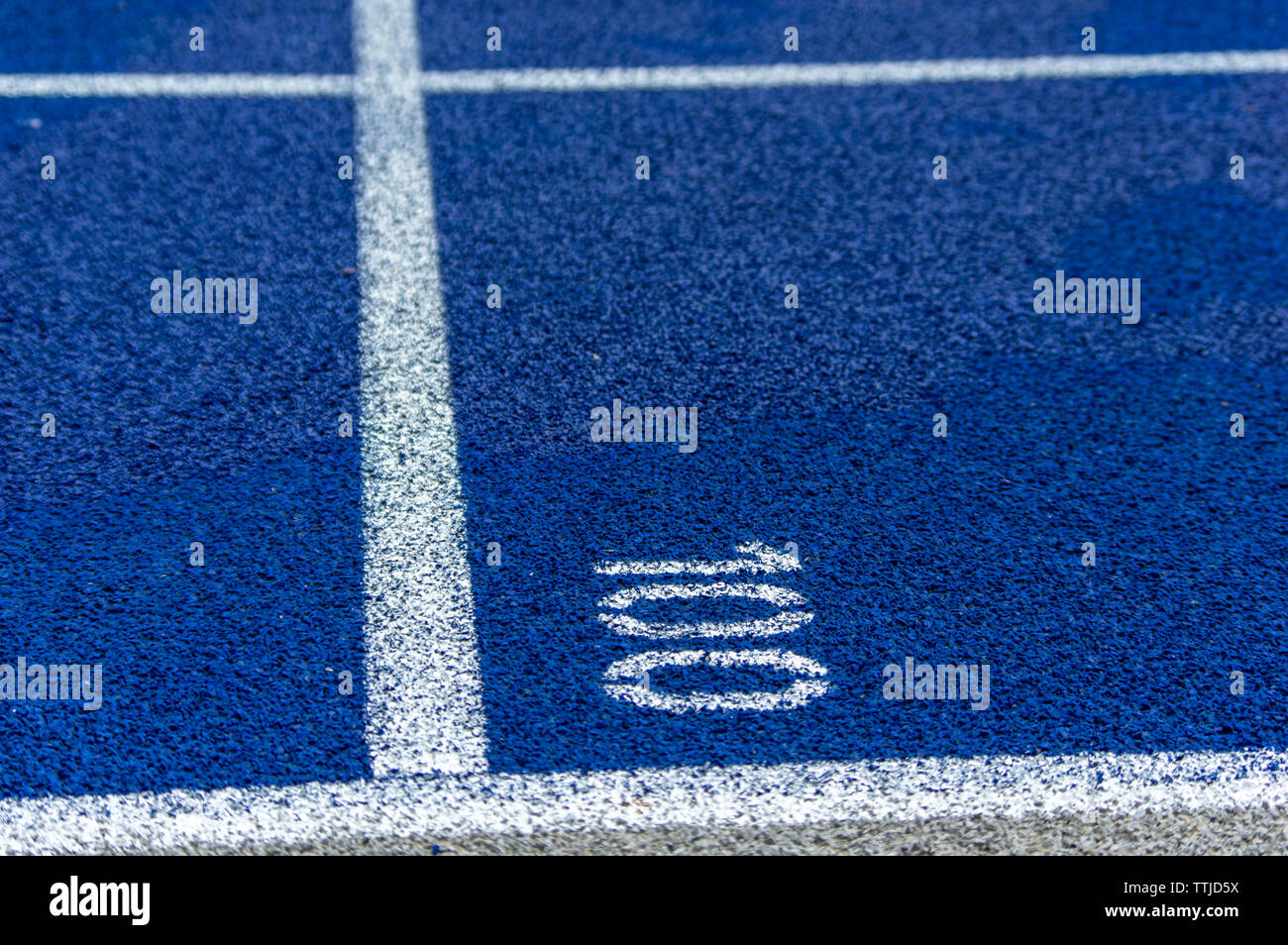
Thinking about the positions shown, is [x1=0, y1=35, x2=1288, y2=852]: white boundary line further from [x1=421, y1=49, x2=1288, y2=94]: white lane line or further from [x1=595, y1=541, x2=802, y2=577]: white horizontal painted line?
[x1=421, y1=49, x2=1288, y2=94]: white lane line

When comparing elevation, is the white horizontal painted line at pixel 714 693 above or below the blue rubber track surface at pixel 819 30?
below

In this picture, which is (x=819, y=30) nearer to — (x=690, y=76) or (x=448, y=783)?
(x=690, y=76)

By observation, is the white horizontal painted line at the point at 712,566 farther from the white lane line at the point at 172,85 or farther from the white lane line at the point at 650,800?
the white lane line at the point at 172,85

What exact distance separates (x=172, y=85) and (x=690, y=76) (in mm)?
1936

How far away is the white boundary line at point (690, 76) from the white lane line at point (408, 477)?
0.24 meters

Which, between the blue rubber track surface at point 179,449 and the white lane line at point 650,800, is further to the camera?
the blue rubber track surface at point 179,449

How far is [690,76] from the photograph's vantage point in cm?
497

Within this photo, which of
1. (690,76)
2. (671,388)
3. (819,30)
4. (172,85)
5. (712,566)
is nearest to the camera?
(712,566)

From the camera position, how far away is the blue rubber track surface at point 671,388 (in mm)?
2689

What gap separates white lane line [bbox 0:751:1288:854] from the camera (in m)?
2.40

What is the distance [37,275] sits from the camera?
3.87m

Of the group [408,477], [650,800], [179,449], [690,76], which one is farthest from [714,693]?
[690,76]

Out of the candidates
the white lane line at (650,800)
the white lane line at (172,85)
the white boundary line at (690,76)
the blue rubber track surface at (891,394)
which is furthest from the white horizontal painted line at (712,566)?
the white lane line at (172,85)
